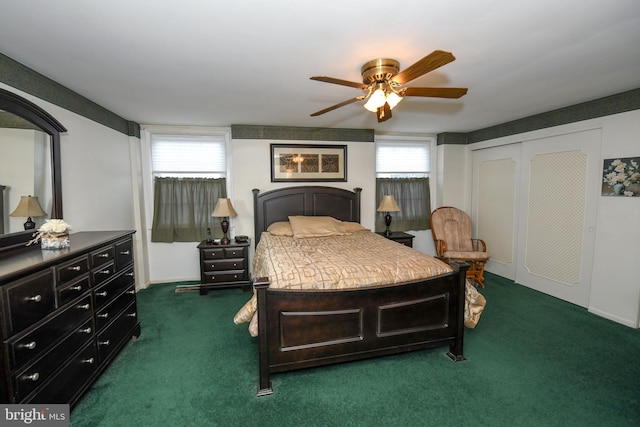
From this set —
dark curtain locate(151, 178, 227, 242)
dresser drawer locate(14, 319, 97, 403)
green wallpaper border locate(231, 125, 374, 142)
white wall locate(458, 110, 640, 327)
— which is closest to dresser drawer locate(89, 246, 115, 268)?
dresser drawer locate(14, 319, 97, 403)

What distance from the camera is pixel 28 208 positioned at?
83.2 inches

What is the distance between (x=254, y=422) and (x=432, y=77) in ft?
9.85

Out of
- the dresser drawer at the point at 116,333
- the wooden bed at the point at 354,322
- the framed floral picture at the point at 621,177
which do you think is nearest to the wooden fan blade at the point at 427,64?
the wooden bed at the point at 354,322

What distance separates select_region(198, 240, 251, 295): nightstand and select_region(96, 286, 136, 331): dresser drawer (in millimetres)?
1198

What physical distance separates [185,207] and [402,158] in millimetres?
3742

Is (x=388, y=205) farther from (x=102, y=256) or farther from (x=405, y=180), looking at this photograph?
(x=102, y=256)

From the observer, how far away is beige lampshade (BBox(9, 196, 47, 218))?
6.65 ft

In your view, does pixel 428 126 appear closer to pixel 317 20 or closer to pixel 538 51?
pixel 538 51

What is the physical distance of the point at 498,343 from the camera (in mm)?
2627

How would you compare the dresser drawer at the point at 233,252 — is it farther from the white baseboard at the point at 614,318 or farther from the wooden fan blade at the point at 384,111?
the white baseboard at the point at 614,318

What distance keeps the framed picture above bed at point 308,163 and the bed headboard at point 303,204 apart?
0.22 meters

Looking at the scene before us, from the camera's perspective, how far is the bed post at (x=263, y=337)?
6.43 ft

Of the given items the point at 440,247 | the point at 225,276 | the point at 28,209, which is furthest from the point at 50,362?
the point at 440,247

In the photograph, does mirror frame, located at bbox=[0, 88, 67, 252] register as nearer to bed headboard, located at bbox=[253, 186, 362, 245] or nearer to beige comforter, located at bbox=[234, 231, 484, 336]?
beige comforter, located at bbox=[234, 231, 484, 336]
